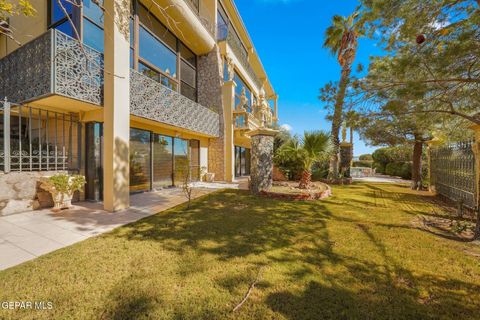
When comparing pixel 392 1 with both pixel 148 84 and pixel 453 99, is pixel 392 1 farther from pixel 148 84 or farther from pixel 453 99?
pixel 148 84

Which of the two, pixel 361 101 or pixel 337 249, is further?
pixel 361 101

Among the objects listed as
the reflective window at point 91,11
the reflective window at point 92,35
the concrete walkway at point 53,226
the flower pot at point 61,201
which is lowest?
the concrete walkway at point 53,226

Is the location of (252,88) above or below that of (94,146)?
above

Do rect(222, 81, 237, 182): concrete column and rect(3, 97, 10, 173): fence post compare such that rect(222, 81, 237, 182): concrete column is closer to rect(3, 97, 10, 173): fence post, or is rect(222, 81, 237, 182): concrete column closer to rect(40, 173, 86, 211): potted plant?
rect(40, 173, 86, 211): potted plant

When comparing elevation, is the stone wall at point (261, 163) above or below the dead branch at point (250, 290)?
above

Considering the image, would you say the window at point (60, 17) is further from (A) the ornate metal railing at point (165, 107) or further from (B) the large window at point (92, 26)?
(A) the ornate metal railing at point (165, 107)

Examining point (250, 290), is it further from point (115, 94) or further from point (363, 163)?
point (363, 163)

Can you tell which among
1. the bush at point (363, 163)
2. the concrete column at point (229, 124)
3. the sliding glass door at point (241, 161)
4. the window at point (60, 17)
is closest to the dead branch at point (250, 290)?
the window at point (60, 17)

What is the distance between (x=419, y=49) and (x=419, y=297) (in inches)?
195

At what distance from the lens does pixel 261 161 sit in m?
8.45

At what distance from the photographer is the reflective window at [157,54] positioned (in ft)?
27.9

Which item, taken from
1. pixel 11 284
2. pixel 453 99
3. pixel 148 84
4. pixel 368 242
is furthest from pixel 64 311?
pixel 453 99

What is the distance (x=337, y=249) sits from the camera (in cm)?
345

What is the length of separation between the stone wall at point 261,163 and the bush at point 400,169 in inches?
643
